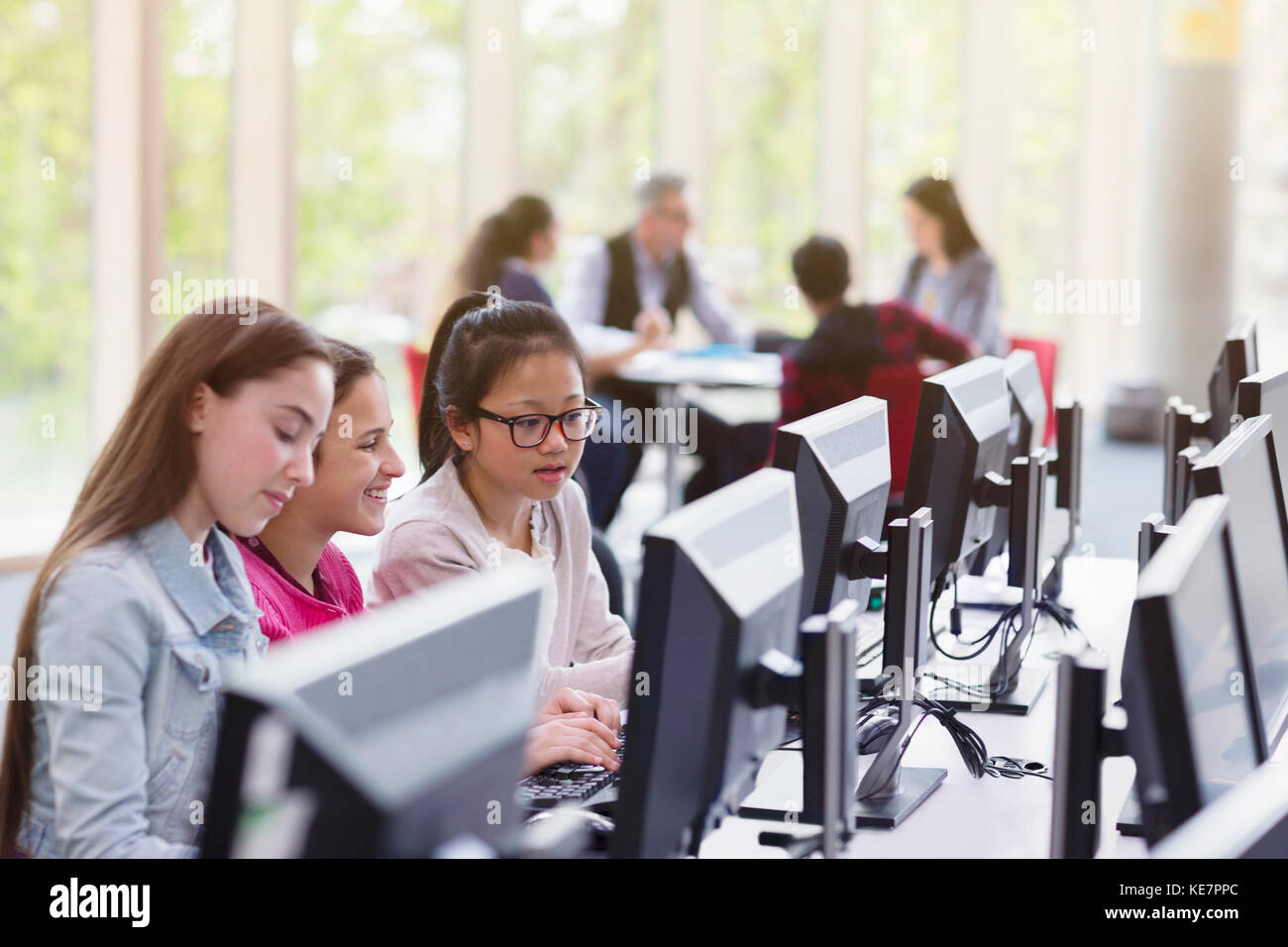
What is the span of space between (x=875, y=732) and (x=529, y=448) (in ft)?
2.00

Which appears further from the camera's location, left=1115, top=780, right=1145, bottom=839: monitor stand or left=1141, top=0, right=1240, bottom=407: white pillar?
left=1141, top=0, right=1240, bottom=407: white pillar

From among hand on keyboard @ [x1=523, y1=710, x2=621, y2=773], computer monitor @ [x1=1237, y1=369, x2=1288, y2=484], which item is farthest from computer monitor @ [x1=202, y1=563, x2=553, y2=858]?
computer monitor @ [x1=1237, y1=369, x2=1288, y2=484]

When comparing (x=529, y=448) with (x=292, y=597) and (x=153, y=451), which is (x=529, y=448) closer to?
(x=292, y=597)

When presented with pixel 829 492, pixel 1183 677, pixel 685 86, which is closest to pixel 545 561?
pixel 829 492

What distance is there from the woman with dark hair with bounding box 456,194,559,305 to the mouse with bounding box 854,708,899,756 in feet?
11.0

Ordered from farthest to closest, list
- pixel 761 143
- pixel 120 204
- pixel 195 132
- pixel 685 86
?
pixel 761 143 < pixel 685 86 < pixel 195 132 < pixel 120 204

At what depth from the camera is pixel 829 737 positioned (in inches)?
51.7

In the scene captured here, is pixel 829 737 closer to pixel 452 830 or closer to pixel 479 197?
pixel 452 830

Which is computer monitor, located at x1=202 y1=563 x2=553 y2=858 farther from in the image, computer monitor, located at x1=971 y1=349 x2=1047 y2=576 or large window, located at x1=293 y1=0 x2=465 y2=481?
large window, located at x1=293 y1=0 x2=465 y2=481

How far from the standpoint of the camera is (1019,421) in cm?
237

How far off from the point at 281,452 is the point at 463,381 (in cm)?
72

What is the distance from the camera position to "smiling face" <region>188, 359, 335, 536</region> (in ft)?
4.61

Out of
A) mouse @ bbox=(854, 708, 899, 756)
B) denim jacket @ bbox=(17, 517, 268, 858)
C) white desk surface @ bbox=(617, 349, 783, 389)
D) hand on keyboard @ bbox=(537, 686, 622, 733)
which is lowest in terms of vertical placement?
mouse @ bbox=(854, 708, 899, 756)
